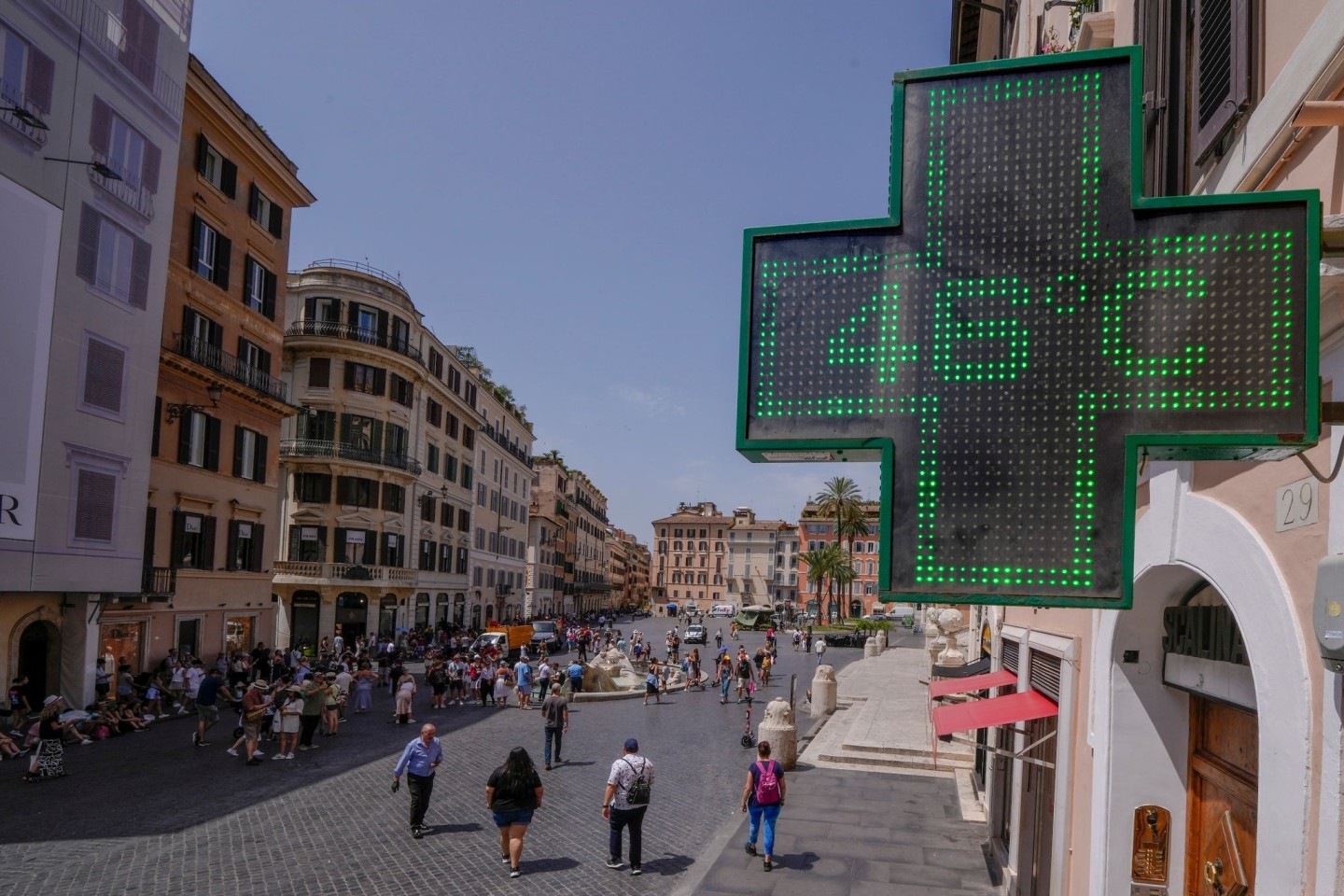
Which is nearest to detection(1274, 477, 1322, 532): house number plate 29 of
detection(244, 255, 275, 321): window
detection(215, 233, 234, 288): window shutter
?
detection(215, 233, 234, 288): window shutter

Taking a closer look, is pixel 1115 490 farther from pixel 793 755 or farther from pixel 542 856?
pixel 793 755

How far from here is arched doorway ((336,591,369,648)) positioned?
155 feet

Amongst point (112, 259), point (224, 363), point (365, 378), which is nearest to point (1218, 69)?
point (112, 259)

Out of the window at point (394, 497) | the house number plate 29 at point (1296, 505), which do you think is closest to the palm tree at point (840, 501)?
the window at point (394, 497)

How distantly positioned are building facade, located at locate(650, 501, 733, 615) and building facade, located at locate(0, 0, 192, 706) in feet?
412

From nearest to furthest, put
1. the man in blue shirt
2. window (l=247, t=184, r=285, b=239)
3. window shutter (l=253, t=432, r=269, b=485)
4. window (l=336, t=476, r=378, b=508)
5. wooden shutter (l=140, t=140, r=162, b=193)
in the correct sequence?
the man in blue shirt
wooden shutter (l=140, t=140, r=162, b=193)
window (l=247, t=184, r=285, b=239)
window shutter (l=253, t=432, r=269, b=485)
window (l=336, t=476, r=378, b=508)

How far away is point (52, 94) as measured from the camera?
21.8 metres

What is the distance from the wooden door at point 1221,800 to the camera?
5.54 meters

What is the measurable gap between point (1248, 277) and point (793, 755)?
57.0 feet

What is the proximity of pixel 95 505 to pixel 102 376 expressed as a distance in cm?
321

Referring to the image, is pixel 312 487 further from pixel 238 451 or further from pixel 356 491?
pixel 238 451

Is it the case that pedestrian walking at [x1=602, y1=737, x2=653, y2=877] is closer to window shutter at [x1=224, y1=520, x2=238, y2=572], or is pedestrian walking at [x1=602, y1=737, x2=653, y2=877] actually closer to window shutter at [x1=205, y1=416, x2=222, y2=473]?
window shutter at [x1=205, y1=416, x2=222, y2=473]

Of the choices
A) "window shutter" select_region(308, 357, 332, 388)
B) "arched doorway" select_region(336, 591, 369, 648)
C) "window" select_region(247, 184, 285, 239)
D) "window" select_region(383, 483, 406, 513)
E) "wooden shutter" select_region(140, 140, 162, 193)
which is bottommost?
"arched doorway" select_region(336, 591, 369, 648)

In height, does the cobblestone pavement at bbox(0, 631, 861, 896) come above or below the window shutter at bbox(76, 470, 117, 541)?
below
